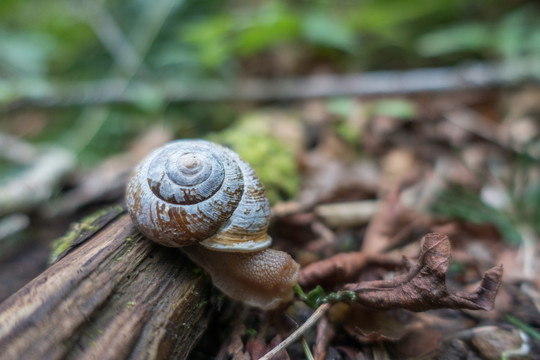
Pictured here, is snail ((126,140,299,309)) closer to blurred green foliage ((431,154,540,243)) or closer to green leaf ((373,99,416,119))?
blurred green foliage ((431,154,540,243))

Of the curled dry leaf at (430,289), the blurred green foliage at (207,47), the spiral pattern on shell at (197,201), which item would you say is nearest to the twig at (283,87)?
the blurred green foliage at (207,47)

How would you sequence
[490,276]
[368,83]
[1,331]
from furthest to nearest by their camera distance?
[368,83] < [490,276] < [1,331]

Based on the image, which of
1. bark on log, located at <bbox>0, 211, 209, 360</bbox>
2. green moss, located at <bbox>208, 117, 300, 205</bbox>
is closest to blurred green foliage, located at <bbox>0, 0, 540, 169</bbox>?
green moss, located at <bbox>208, 117, 300, 205</bbox>

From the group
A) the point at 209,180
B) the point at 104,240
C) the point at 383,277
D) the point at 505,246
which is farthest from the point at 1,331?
the point at 505,246

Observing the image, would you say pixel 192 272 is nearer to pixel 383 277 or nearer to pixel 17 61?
pixel 383 277

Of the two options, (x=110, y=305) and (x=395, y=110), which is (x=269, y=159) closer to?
(x=110, y=305)

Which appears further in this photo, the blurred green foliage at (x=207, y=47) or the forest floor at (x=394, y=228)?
the blurred green foliage at (x=207, y=47)

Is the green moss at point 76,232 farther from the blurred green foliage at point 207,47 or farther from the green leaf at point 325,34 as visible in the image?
the green leaf at point 325,34
